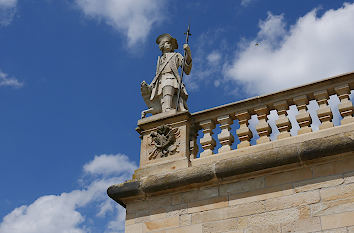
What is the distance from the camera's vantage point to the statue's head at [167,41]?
8.30 meters

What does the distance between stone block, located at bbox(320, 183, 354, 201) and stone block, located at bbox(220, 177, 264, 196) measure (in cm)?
73

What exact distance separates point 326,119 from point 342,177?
2.71ft

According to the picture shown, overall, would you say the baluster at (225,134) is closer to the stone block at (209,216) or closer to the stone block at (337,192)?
the stone block at (209,216)

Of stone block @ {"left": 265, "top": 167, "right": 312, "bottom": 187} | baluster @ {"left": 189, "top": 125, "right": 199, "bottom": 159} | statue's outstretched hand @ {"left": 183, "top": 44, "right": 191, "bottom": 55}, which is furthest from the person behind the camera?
statue's outstretched hand @ {"left": 183, "top": 44, "right": 191, "bottom": 55}

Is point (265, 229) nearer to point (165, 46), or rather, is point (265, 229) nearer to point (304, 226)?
point (304, 226)

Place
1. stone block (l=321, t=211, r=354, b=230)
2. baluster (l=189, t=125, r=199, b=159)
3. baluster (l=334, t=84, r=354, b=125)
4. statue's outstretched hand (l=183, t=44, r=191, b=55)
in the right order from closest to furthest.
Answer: stone block (l=321, t=211, r=354, b=230), baluster (l=334, t=84, r=354, b=125), baluster (l=189, t=125, r=199, b=159), statue's outstretched hand (l=183, t=44, r=191, b=55)

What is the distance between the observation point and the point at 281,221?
18.5 ft

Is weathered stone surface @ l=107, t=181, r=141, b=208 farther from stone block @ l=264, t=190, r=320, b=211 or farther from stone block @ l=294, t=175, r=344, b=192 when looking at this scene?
stone block @ l=294, t=175, r=344, b=192

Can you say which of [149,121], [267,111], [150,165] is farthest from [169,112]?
[267,111]

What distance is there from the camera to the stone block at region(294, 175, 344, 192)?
18.4 feet

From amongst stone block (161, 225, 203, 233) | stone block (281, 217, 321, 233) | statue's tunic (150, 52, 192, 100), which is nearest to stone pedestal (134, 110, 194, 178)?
statue's tunic (150, 52, 192, 100)

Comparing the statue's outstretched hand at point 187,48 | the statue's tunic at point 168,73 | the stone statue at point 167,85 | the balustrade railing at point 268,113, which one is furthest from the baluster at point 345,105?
the statue's outstretched hand at point 187,48

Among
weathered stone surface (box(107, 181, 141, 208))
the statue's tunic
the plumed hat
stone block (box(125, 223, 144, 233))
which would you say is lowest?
stone block (box(125, 223, 144, 233))

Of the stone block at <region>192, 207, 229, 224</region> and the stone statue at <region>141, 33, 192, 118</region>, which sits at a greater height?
the stone statue at <region>141, 33, 192, 118</region>
